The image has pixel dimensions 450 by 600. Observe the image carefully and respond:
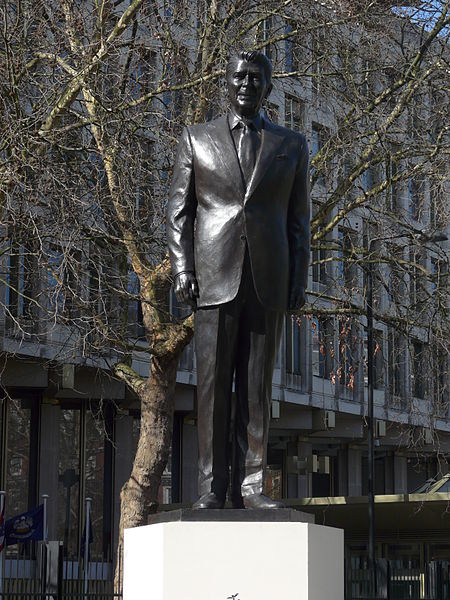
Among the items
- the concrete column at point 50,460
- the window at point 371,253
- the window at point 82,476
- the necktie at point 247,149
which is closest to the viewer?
the necktie at point 247,149

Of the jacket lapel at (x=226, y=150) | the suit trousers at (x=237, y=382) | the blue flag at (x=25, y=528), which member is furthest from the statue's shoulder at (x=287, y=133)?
the blue flag at (x=25, y=528)

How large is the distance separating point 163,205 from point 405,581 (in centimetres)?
701

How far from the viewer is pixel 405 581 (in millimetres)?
20328

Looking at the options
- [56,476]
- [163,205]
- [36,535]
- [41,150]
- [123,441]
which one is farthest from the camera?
[123,441]

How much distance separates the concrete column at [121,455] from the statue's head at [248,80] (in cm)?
2993

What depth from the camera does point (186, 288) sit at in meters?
7.66

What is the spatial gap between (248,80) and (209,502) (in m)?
2.51

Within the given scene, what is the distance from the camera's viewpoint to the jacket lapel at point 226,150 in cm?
768

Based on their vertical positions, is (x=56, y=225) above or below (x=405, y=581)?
above

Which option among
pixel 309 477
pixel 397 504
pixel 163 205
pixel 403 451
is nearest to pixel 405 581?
pixel 163 205

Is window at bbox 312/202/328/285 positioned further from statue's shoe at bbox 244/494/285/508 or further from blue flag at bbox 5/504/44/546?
statue's shoe at bbox 244/494/285/508

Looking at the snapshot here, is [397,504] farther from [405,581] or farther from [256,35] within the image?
[256,35]

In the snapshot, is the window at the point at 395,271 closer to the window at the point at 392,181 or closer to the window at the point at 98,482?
the window at the point at 392,181

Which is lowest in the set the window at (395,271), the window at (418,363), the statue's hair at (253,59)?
the statue's hair at (253,59)
